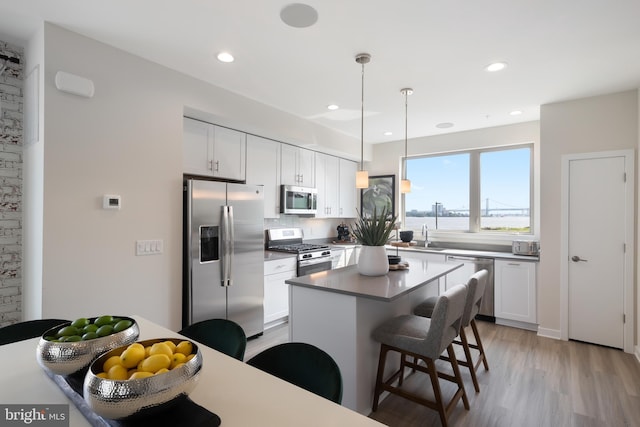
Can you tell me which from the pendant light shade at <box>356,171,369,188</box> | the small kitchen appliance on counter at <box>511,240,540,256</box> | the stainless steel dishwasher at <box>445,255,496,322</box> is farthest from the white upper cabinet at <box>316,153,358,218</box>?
the small kitchen appliance on counter at <box>511,240,540,256</box>

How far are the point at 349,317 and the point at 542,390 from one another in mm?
1751

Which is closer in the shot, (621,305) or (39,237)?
(39,237)

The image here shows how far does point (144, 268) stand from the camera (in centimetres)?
269

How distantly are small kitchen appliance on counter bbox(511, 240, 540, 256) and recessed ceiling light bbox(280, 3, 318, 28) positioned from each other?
12.2 ft

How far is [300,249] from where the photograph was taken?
430cm

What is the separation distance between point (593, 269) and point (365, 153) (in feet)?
11.7

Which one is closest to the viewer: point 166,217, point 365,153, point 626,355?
point 166,217

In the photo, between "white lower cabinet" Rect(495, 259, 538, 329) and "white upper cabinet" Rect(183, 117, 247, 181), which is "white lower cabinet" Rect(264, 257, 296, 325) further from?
"white lower cabinet" Rect(495, 259, 538, 329)

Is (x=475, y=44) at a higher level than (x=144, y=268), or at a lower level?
higher

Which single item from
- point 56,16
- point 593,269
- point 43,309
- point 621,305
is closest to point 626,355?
point 621,305

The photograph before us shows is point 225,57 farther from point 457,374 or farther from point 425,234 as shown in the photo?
point 425,234

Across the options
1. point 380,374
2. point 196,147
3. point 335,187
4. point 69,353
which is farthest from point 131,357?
point 335,187

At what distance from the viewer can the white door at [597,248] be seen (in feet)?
10.8

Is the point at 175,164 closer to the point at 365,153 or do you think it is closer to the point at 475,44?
the point at 475,44
